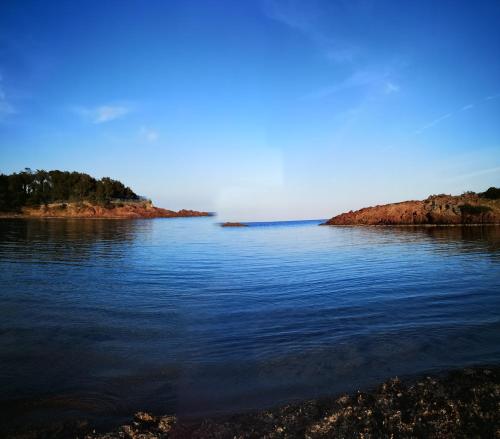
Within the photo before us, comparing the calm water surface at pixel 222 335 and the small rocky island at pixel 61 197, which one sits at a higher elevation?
the small rocky island at pixel 61 197

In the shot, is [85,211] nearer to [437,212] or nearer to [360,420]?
[437,212]

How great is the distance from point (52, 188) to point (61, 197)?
536 centimetres

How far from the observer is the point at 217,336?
29.6ft

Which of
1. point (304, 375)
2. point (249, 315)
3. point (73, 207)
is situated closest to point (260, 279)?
point (249, 315)

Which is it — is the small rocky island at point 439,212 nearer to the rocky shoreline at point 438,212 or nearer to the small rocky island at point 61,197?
the rocky shoreline at point 438,212

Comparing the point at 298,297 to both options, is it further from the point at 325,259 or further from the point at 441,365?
the point at 325,259

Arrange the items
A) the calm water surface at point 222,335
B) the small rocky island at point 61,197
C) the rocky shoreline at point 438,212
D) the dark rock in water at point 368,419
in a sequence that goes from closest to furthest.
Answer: the dark rock in water at point 368,419
the calm water surface at point 222,335
the rocky shoreline at point 438,212
the small rocky island at point 61,197

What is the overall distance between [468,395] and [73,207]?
15301 centimetres

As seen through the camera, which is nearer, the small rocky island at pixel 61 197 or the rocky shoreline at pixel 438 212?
the rocky shoreline at pixel 438 212

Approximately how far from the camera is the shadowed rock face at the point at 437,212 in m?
60.1

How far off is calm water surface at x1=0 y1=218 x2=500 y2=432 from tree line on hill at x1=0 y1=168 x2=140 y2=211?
138380 mm

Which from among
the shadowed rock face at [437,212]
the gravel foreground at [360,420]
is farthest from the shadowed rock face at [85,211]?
the gravel foreground at [360,420]

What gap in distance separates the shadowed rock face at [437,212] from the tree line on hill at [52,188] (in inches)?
4644

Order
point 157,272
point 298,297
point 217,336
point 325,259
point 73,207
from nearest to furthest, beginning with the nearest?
point 217,336
point 298,297
point 157,272
point 325,259
point 73,207
